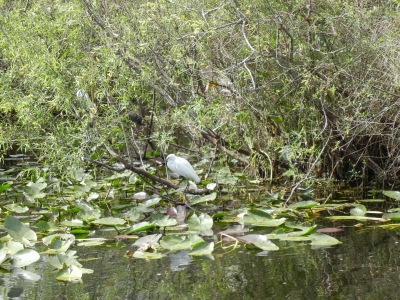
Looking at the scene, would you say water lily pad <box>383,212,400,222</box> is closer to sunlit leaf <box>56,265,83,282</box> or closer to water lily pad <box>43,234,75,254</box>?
water lily pad <box>43,234,75,254</box>

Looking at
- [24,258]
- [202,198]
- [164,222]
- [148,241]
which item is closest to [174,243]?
[148,241]

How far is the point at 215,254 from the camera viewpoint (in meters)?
4.80

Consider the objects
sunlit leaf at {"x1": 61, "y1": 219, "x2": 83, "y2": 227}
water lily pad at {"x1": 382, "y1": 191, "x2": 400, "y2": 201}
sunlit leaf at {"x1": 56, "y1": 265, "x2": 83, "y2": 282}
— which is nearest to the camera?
sunlit leaf at {"x1": 56, "y1": 265, "x2": 83, "y2": 282}

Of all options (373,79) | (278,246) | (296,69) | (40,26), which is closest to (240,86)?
(296,69)

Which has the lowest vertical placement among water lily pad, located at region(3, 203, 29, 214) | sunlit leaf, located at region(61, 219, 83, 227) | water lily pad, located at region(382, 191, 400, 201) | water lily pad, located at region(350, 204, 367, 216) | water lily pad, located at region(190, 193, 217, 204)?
water lily pad, located at region(3, 203, 29, 214)

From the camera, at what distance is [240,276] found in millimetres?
4270

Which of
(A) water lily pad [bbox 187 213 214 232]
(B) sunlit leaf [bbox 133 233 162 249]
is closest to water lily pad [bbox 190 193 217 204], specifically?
(A) water lily pad [bbox 187 213 214 232]

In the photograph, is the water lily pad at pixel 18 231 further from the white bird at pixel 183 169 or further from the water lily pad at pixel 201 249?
the white bird at pixel 183 169

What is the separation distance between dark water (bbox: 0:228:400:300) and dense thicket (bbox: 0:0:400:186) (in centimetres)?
143

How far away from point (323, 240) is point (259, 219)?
60cm

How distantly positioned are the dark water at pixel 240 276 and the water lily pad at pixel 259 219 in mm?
344

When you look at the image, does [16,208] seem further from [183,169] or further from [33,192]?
[183,169]

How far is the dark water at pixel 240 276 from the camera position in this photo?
156 inches

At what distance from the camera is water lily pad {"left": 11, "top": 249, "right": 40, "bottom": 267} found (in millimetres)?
4531
